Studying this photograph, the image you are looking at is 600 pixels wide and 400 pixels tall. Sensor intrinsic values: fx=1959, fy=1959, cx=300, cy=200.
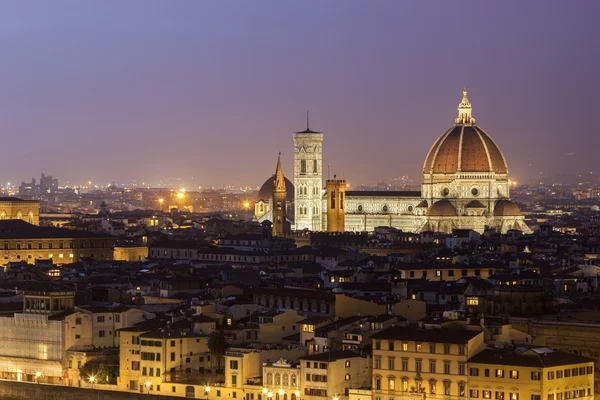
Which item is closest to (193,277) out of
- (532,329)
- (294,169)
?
(532,329)

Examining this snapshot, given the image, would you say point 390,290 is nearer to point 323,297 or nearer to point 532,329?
point 323,297

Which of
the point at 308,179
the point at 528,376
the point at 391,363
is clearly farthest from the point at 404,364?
the point at 308,179

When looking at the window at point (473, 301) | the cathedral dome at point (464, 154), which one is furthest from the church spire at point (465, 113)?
the window at point (473, 301)

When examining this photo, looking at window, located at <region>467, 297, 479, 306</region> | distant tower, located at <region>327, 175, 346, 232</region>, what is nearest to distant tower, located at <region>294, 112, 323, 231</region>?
distant tower, located at <region>327, 175, 346, 232</region>

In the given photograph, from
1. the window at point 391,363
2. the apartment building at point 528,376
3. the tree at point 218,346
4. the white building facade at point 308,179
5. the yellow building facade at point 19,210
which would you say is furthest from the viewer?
the white building facade at point 308,179

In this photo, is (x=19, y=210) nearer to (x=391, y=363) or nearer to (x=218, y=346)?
(x=218, y=346)

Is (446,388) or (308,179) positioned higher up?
(308,179)

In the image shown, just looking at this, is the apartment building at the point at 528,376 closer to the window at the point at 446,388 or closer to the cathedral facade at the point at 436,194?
the window at the point at 446,388
